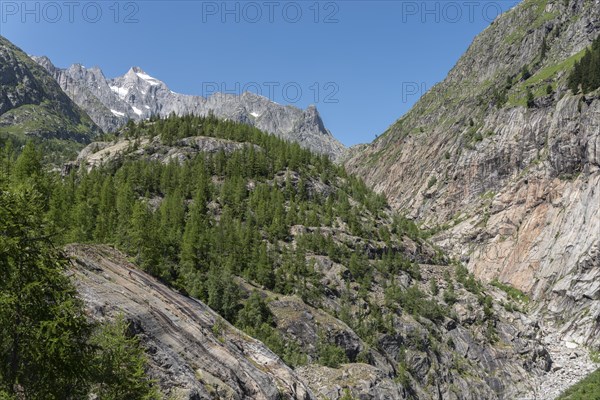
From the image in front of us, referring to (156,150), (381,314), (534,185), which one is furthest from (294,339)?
(534,185)

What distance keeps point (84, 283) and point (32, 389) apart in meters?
14.1

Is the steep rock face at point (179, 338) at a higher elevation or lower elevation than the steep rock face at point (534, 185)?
lower

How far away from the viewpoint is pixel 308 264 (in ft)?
306

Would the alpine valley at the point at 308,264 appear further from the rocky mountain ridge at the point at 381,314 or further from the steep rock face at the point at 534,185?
the steep rock face at the point at 534,185

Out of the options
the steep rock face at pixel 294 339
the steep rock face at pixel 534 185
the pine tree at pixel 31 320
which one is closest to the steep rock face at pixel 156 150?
the steep rock face at pixel 294 339

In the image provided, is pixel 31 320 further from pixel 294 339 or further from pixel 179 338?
pixel 294 339

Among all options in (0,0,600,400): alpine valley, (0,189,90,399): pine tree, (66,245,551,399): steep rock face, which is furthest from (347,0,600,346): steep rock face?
(0,189,90,399): pine tree

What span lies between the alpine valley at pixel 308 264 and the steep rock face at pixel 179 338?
0.17 meters

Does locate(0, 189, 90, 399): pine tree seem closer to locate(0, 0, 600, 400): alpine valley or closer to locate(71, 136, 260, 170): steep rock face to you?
locate(0, 0, 600, 400): alpine valley

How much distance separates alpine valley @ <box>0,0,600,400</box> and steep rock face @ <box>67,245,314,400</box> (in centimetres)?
17

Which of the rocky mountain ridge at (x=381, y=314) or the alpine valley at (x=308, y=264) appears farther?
the rocky mountain ridge at (x=381, y=314)

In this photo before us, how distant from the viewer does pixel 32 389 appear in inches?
604

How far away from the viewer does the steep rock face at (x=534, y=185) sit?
115 metres

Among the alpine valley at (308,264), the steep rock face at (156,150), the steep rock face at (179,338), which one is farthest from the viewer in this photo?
the steep rock face at (156,150)
